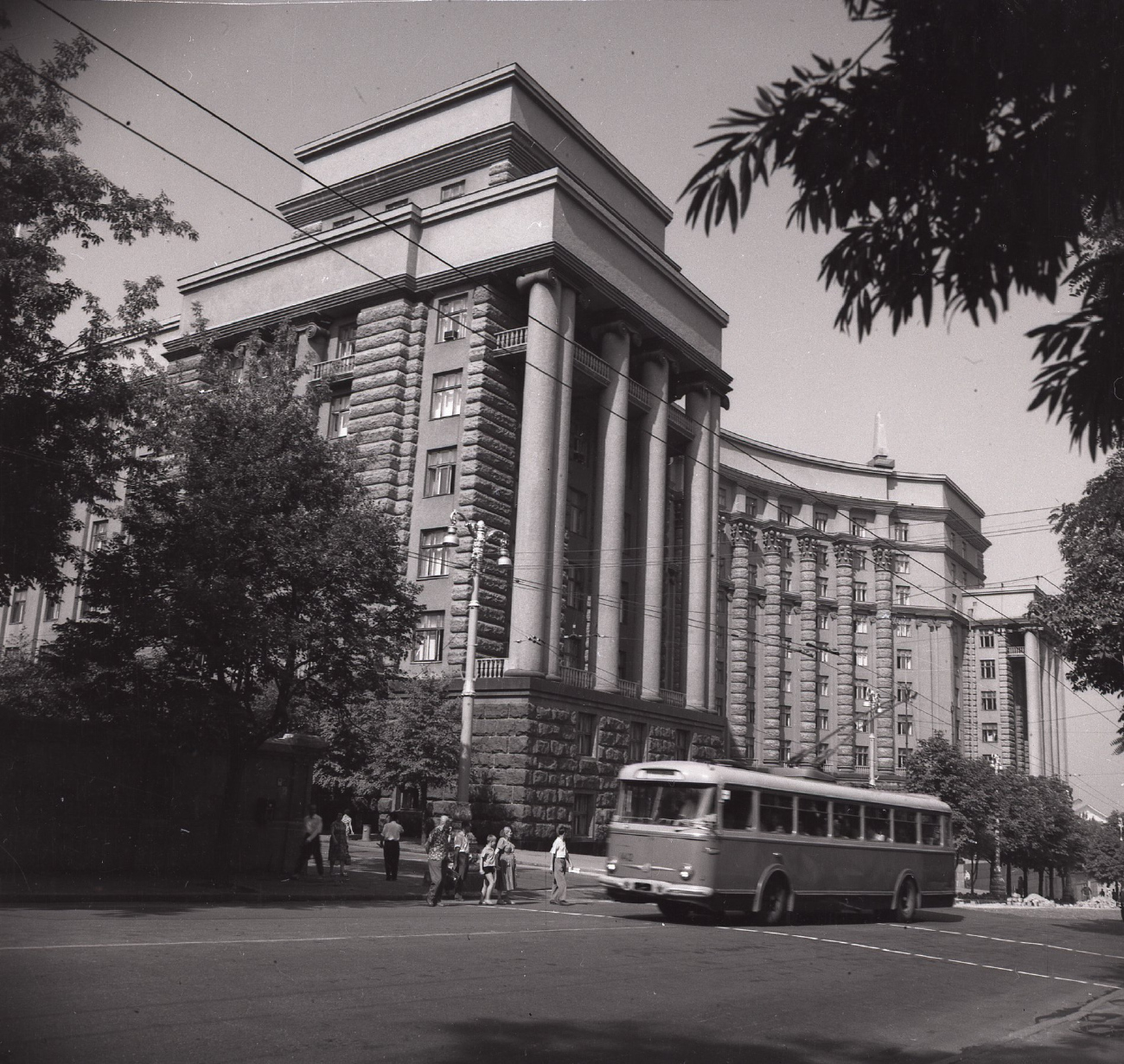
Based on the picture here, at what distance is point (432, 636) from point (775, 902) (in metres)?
20.7

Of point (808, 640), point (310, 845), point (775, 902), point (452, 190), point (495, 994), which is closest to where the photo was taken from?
point (495, 994)

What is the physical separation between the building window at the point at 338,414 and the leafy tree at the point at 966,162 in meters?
40.8

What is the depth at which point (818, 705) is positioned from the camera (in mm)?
72188

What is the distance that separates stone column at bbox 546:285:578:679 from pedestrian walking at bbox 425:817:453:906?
15.5 meters

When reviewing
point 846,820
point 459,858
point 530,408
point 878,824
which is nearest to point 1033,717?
point 530,408

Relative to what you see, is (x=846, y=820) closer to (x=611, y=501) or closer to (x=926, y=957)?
(x=926, y=957)

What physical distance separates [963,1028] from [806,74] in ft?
31.8

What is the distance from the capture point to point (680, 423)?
1937 inches

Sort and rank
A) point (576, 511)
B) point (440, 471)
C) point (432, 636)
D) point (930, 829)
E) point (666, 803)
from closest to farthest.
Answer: point (666, 803) → point (930, 829) → point (432, 636) → point (440, 471) → point (576, 511)

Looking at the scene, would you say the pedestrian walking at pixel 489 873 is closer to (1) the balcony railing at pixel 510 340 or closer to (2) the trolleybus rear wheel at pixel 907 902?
(2) the trolleybus rear wheel at pixel 907 902

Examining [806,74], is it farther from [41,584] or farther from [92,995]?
[41,584]

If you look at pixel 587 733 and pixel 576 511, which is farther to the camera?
pixel 576 511

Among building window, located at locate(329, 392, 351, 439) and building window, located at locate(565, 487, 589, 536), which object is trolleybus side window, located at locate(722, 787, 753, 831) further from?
building window, located at locate(329, 392, 351, 439)

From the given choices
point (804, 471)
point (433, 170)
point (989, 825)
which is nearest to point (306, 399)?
point (433, 170)
